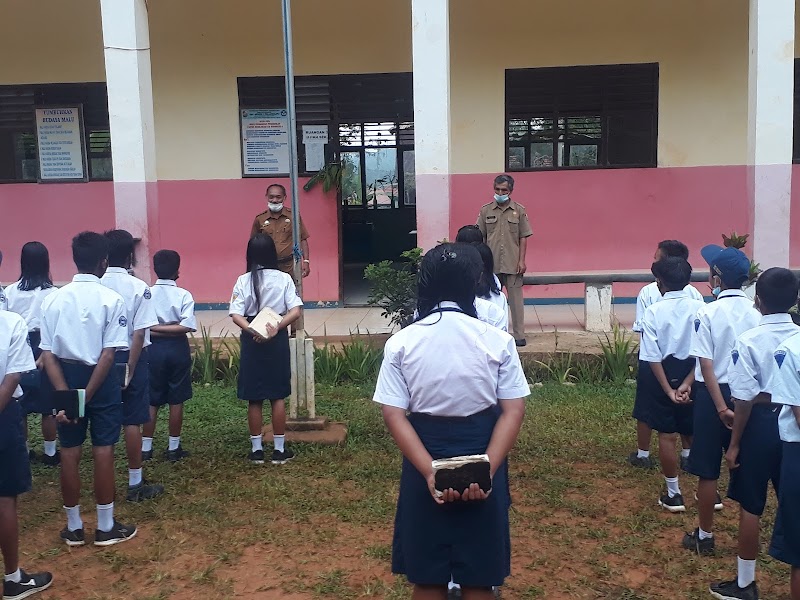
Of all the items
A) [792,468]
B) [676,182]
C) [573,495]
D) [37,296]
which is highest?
[676,182]

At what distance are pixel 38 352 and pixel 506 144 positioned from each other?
21.6 ft

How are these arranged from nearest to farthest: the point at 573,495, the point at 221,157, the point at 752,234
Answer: the point at 573,495 → the point at 752,234 → the point at 221,157

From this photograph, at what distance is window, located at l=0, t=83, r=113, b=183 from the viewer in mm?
10555

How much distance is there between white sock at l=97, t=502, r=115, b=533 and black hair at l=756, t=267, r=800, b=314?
3316 mm

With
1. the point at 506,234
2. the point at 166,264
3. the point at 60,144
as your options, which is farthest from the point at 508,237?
the point at 60,144

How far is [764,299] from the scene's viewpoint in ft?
11.1

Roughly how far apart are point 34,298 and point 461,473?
3517 millimetres

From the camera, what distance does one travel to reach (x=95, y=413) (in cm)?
421

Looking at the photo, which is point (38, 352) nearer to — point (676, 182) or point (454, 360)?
point (454, 360)

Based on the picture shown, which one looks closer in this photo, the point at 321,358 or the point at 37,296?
the point at 37,296

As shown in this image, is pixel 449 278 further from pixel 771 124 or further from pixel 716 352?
pixel 771 124

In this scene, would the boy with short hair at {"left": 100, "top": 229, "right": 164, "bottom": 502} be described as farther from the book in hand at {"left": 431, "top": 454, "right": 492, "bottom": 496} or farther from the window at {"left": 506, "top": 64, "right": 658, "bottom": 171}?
the window at {"left": 506, "top": 64, "right": 658, "bottom": 171}

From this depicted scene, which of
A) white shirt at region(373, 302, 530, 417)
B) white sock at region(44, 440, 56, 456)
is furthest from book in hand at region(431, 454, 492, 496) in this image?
white sock at region(44, 440, 56, 456)

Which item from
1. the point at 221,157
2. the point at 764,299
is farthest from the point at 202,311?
the point at 764,299
